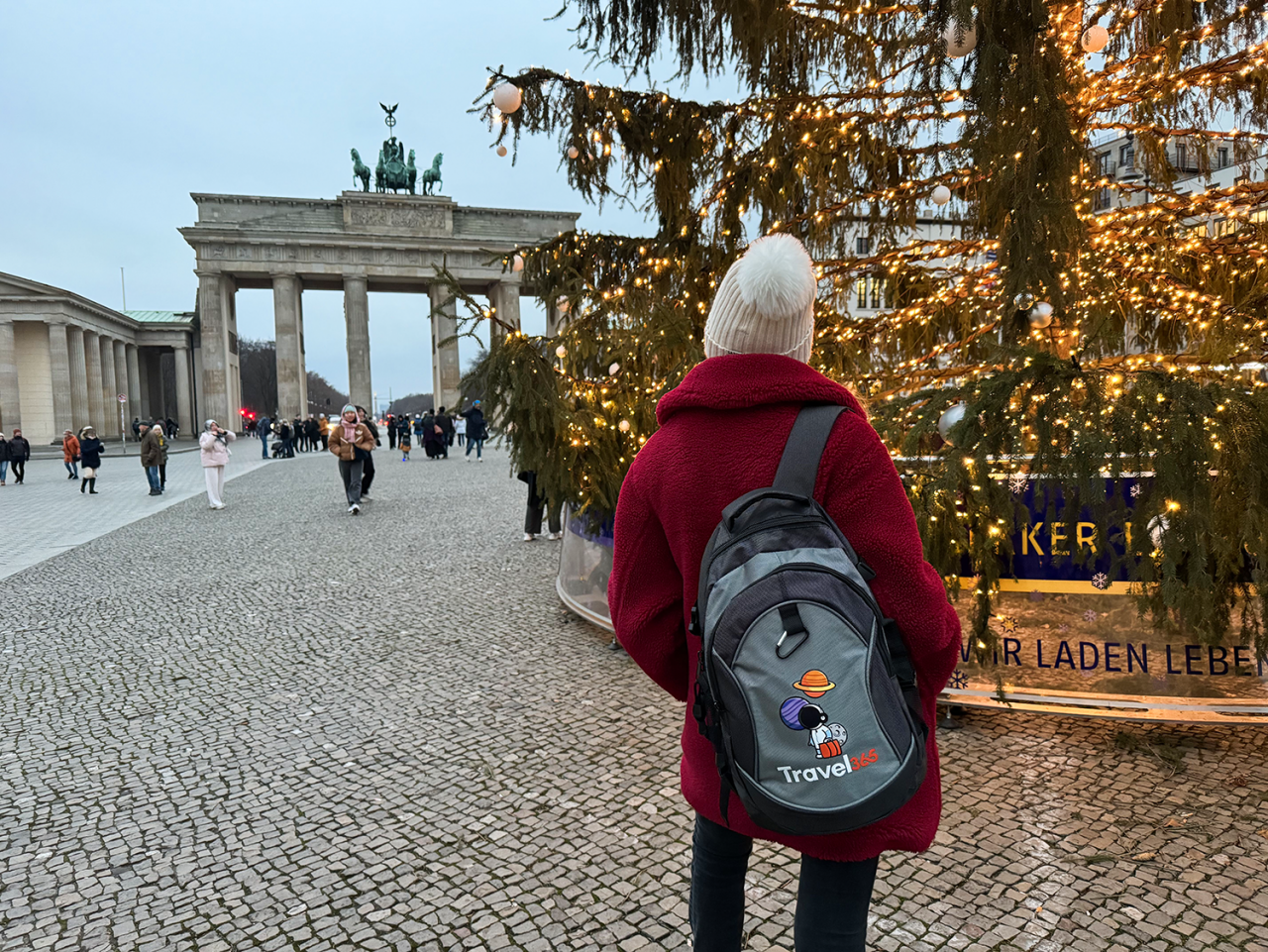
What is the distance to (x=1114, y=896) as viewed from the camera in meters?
2.57

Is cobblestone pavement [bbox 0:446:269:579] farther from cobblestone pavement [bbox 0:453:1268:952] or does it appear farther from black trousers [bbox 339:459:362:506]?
cobblestone pavement [bbox 0:453:1268:952]

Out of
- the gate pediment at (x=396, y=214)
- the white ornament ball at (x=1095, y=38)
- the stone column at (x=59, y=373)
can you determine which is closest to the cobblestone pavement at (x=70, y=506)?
the white ornament ball at (x=1095, y=38)

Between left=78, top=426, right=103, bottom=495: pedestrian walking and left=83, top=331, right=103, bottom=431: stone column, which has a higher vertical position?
left=83, top=331, right=103, bottom=431: stone column

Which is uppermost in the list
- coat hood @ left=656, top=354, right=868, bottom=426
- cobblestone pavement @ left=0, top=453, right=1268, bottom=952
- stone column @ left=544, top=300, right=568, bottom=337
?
stone column @ left=544, top=300, right=568, bottom=337

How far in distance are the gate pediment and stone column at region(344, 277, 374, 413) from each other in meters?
3.84

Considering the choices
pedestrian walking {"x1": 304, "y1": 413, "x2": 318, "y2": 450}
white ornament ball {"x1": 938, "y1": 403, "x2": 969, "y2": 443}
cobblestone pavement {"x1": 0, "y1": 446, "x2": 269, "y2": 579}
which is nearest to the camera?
white ornament ball {"x1": 938, "y1": 403, "x2": 969, "y2": 443}

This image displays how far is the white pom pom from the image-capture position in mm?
1500

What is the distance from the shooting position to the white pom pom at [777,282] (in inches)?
59.1

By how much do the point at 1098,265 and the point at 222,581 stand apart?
25.4ft

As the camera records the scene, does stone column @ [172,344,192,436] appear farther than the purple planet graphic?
Yes

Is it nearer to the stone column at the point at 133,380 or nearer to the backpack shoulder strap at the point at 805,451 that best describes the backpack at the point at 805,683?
the backpack shoulder strap at the point at 805,451

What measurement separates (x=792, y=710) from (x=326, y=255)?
2382 inches

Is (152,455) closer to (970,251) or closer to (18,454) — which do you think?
(18,454)

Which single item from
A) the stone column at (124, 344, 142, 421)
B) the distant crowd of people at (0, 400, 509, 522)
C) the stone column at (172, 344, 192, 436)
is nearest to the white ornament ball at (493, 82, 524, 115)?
the distant crowd of people at (0, 400, 509, 522)
